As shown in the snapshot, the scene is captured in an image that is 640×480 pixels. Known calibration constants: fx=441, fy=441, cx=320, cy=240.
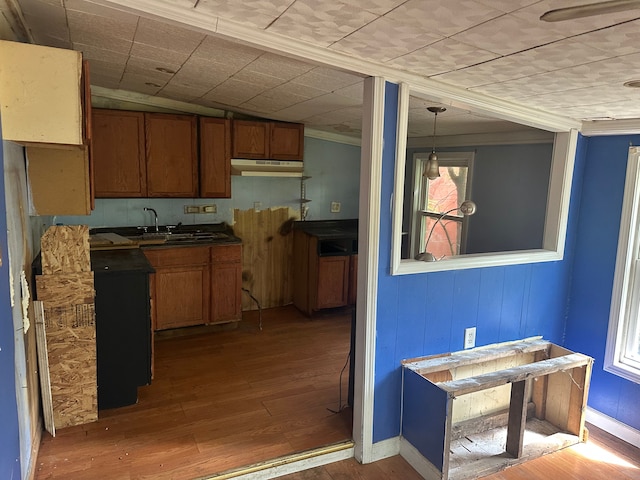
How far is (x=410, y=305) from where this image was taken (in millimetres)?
2426

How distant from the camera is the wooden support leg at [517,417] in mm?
2412

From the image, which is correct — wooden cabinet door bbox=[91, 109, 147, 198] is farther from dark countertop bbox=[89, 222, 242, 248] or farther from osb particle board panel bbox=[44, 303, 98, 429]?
osb particle board panel bbox=[44, 303, 98, 429]

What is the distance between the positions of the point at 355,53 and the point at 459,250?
9.64ft

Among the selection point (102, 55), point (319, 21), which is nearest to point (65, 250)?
point (102, 55)

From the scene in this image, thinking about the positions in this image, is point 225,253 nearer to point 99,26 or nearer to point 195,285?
point 195,285

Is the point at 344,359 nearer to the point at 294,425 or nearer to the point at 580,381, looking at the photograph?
the point at 294,425

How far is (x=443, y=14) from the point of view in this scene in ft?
4.55

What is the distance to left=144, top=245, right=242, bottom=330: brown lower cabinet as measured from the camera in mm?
3826

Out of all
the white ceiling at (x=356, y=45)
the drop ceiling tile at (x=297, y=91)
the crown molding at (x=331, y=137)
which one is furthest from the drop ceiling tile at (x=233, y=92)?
the crown molding at (x=331, y=137)

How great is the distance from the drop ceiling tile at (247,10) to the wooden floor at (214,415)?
209cm

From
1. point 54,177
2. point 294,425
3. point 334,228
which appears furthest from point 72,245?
point 334,228

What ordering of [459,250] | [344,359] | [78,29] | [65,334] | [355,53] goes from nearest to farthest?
[355,53]
[78,29]
[65,334]
[344,359]
[459,250]

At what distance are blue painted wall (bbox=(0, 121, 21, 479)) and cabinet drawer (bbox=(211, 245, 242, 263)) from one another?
2265 mm

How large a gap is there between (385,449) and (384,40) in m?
2.10
